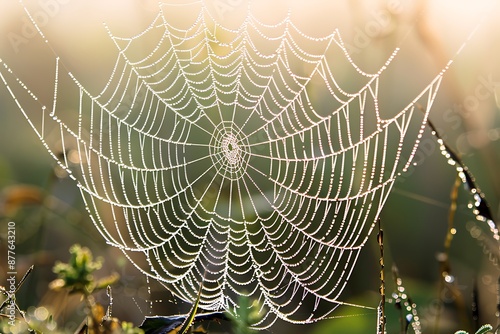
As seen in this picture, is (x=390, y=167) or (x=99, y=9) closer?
(x=99, y=9)

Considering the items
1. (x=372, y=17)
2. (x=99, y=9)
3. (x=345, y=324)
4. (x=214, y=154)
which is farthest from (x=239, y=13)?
(x=345, y=324)

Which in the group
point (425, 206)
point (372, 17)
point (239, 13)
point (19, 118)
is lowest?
point (425, 206)

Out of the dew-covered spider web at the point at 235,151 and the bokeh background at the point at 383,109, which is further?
the dew-covered spider web at the point at 235,151

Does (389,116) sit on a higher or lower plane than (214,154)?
higher

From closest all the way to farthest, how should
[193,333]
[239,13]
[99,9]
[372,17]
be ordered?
[193,333] → [372,17] → [99,9] → [239,13]

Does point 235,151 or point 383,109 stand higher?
point 383,109

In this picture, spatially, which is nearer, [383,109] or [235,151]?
[383,109]

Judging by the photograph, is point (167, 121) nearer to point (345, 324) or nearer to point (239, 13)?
point (239, 13)

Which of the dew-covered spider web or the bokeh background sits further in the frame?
the dew-covered spider web
